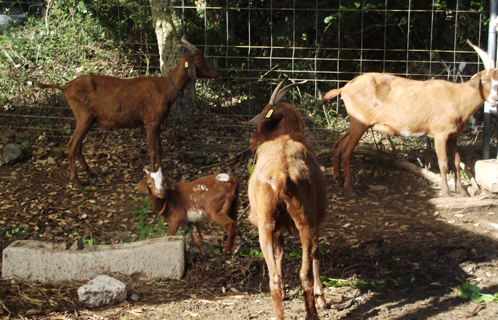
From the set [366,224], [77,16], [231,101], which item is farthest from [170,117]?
[366,224]

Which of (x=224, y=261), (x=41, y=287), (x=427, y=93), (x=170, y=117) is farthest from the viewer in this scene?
(x=170, y=117)

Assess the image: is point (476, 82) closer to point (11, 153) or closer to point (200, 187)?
point (200, 187)

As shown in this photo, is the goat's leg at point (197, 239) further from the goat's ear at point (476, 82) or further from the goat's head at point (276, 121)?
the goat's ear at point (476, 82)

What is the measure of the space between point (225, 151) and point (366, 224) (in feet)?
10.6

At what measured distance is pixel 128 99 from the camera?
7809 mm

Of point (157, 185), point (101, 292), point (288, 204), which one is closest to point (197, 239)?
point (157, 185)

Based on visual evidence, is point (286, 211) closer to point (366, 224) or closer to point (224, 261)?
point (224, 261)

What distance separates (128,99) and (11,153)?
234cm

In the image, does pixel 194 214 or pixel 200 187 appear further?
pixel 200 187

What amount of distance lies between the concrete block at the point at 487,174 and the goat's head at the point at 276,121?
12.1 ft

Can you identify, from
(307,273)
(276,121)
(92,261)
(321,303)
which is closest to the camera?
(307,273)

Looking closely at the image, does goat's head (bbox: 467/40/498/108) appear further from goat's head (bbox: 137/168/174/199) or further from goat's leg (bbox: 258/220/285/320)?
goat's leg (bbox: 258/220/285/320)

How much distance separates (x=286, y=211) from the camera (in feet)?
12.7

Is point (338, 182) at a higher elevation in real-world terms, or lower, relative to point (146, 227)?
higher
